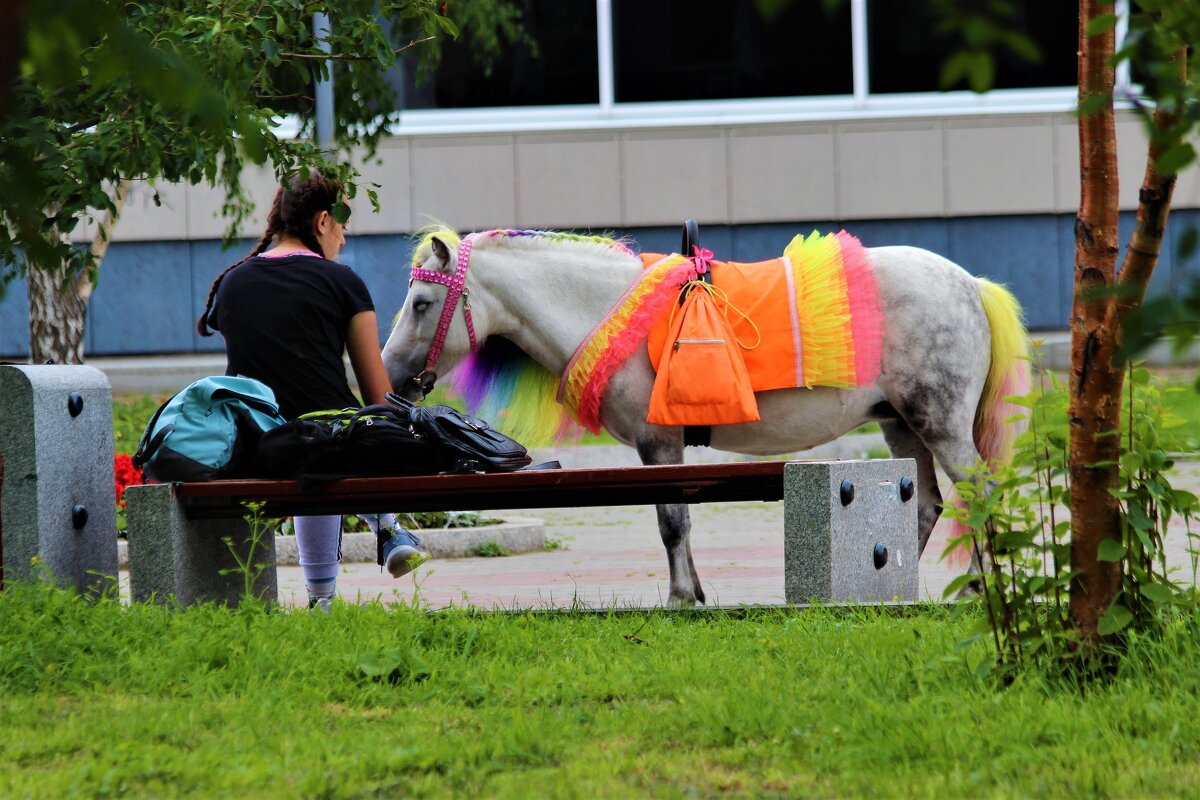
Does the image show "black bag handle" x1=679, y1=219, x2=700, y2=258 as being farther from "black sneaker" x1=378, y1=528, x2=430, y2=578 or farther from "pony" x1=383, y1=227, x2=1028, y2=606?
"black sneaker" x1=378, y1=528, x2=430, y2=578

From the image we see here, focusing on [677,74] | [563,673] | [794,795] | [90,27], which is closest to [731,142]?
[677,74]

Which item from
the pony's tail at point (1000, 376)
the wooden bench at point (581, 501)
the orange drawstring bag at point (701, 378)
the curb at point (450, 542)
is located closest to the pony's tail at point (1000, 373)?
the pony's tail at point (1000, 376)

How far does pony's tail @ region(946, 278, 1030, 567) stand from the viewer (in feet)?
23.6

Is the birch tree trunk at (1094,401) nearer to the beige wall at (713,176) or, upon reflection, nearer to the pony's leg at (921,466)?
the pony's leg at (921,466)

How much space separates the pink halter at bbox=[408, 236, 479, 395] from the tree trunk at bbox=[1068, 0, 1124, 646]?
3438mm

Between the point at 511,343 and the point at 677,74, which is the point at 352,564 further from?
the point at 677,74

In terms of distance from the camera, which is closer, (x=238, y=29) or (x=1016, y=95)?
(x=238, y=29)

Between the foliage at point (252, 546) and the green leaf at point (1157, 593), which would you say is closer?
the green leaf at point (1157, 593)

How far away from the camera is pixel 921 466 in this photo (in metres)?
7.41

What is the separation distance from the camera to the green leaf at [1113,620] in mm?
4109

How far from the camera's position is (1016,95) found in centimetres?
1894

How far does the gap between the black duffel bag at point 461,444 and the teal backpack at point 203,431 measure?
0.61 meters

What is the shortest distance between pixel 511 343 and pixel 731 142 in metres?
11.9

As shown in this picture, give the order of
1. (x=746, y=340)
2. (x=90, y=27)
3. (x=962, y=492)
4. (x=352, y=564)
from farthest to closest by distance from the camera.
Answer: (x=352, y=564) < (x=746, y=340) < (x=962, y=492) < (x=90, y=27)
